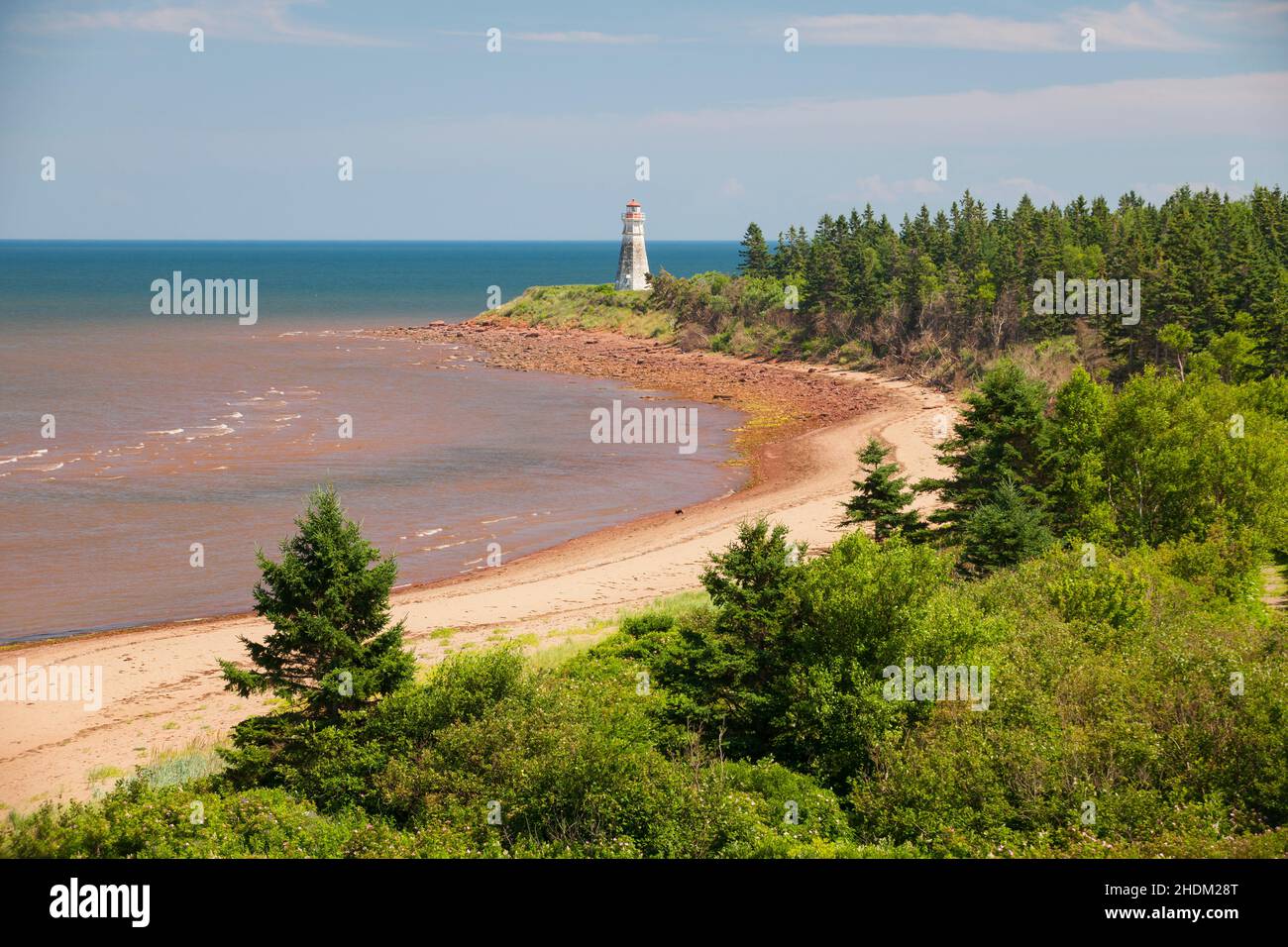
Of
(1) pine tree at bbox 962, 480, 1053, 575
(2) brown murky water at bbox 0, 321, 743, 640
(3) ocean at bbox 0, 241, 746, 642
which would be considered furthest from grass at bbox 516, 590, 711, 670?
(3) ocean at bbox 0, 241, 746, 642

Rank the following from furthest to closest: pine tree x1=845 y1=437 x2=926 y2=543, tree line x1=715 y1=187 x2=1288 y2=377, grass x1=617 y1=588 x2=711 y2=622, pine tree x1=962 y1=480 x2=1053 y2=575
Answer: tree line x1=715 y1=187 x2=1288 y2=377, pine tree x1=845 y1=437 x2=926 y2=543, grass x1=617 y1=588 x2=711 y2=622, pine tree x1=962 y1=480 x2=1053 y2=575

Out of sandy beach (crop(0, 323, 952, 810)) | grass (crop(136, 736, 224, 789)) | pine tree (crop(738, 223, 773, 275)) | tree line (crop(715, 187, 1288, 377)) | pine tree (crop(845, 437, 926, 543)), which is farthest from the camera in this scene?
pine tree (crop(738, 223, 773, 275))

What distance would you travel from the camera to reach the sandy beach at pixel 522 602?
26.8 m

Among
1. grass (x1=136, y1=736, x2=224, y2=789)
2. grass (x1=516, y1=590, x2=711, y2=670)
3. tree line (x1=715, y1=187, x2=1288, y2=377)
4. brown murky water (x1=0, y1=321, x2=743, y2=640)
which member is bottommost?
grass (x1=136, y1=736, x2=224, y2=789)

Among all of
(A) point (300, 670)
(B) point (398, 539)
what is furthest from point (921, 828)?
(B) point (398, 539)

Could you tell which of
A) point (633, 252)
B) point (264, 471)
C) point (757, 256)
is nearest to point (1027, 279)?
point (757, 256)

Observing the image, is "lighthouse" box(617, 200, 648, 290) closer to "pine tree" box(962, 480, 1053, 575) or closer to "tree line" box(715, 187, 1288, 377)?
"tree line" box(715, 187, 1288, 377)

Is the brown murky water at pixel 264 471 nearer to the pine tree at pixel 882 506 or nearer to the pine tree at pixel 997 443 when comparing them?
the pine tree at pixel 882 506

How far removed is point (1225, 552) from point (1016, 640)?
11421 mm

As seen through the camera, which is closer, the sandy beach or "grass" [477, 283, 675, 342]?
the sandy beach

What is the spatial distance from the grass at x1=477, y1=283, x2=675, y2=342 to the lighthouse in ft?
7.90

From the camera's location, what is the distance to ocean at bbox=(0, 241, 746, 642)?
139 ft

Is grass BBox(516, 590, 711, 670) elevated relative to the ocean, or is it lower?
lower
